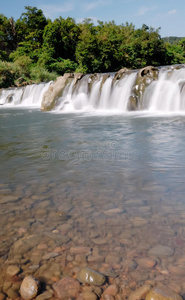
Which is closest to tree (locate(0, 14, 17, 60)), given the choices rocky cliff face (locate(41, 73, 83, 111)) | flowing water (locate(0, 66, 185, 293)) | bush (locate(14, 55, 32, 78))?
bush (locate(14, 55, 32, 78))

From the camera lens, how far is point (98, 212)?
2613 mm

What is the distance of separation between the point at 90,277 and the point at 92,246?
36 centimetres

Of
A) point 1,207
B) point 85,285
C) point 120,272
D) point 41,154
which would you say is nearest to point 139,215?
point 120,272

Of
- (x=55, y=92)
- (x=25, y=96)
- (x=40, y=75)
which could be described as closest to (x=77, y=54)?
(x=40, y=75)

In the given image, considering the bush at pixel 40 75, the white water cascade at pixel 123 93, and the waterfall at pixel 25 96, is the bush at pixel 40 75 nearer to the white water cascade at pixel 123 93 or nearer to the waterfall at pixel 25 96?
the waterfall at pixel 25 96

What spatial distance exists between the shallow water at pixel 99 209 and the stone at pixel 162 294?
0.38 feet

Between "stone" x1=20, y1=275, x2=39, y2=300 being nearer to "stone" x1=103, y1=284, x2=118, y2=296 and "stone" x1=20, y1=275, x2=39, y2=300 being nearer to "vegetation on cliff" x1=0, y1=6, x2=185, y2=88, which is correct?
"stone" x1=103, y1=284, x2=118, y2=296

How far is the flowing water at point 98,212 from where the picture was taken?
187cm

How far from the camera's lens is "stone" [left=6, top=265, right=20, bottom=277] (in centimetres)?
178

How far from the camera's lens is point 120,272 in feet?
5.78

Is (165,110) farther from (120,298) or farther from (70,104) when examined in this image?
(120,298)

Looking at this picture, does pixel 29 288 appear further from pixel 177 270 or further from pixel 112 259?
pixel 177 270

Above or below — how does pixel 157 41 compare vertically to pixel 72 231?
above

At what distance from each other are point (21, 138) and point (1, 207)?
470 centimetres
